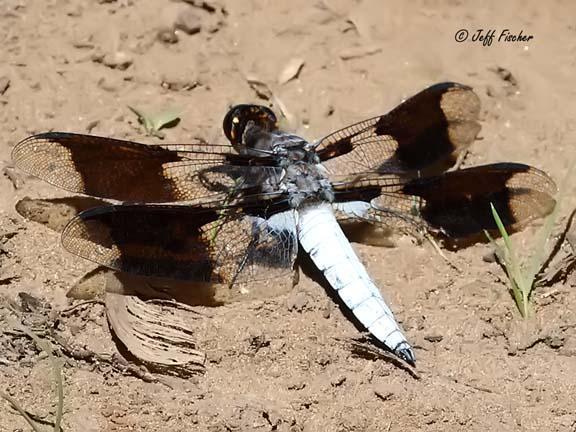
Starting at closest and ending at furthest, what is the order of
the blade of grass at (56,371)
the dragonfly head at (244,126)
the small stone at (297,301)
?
1. the blade of grass at (56,371)
2. the small stone at (297,301)
3. the dragonfly head at (244,126)

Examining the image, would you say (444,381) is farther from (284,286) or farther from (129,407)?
(129,407)

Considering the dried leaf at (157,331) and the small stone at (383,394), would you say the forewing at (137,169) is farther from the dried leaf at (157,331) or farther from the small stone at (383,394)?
the small stone at (383,394)

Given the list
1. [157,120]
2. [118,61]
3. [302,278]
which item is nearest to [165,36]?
[118,61]

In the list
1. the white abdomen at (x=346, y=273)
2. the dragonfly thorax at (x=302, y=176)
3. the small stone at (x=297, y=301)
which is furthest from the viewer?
the dragonfly thorax at (x=302, y=176)

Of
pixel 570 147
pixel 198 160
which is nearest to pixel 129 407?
pixel 198 160

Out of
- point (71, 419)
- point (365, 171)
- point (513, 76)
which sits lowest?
point (71, 419)

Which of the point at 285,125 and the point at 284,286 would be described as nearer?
the point at 284,286

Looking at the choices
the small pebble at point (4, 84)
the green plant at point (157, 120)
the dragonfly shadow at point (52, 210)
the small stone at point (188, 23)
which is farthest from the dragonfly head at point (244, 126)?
the small pebble at point (4, 84)

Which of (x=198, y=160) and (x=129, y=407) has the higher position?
(x=198, y=160)
